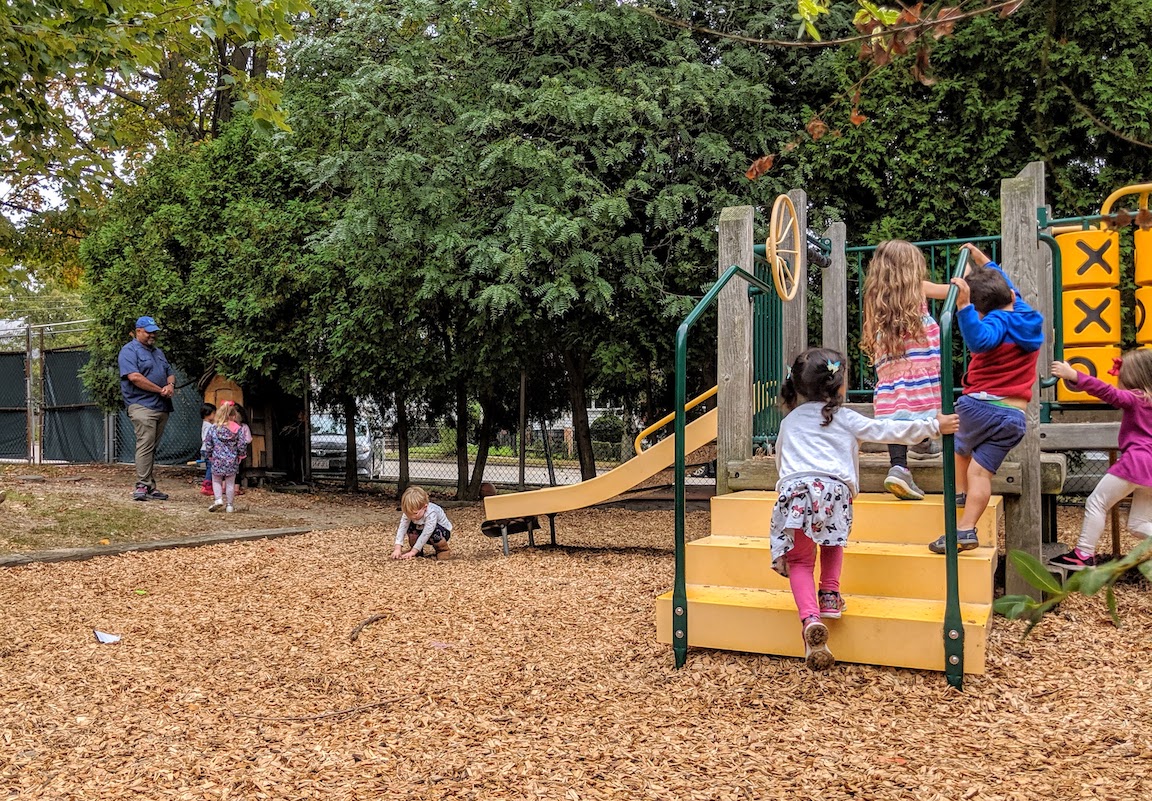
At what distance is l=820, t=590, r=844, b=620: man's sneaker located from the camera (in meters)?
3.45

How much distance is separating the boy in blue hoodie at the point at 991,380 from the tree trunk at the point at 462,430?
6887 mm

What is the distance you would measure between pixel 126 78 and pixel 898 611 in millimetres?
4278

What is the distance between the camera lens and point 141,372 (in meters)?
9.48

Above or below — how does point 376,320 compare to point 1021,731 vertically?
above

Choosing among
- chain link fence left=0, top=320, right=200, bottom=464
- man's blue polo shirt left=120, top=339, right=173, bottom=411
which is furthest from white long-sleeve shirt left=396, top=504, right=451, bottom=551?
chain link fence left=0, top=320, right=200, bottom=464

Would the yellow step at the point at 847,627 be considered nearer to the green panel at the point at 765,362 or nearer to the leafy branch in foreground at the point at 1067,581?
the green panel at the point at 765,362

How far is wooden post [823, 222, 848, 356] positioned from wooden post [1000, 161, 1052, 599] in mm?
1314

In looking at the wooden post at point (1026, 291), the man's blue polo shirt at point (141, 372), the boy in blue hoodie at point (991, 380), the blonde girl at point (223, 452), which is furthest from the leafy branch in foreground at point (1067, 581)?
the man's blue polo shirt at point (141, 372)

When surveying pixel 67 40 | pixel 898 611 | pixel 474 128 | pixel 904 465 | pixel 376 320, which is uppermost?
pixel 474 128

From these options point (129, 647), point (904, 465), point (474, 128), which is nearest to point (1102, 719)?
point (904, 465)

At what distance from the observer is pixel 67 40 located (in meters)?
4.22

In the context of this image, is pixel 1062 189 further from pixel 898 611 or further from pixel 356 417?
pixel 356 417

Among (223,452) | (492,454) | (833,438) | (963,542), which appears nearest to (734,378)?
(833,438)

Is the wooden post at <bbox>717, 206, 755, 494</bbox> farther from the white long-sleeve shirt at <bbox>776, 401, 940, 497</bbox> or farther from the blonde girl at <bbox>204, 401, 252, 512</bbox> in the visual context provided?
the blonde girl at <bbox>204, 401, 252, 512</bbox>
